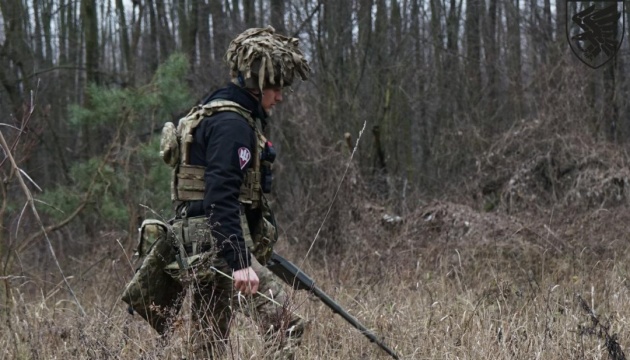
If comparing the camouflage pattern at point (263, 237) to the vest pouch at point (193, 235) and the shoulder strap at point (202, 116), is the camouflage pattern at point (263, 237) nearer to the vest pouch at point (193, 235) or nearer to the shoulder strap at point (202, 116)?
the vest pouch at point (193, 235)

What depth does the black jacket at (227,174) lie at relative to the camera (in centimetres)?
324

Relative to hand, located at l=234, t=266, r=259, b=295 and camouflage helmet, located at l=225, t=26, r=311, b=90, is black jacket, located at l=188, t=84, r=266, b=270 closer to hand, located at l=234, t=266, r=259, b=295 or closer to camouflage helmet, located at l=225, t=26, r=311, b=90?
hand, located at l=234, t=266, r=259, b=295

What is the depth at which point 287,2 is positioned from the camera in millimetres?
12242

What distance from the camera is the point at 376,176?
1132 centimetres

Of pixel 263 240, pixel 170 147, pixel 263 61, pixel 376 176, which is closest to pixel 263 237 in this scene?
pixel 263 240

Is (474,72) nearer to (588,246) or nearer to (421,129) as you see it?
(421,129)

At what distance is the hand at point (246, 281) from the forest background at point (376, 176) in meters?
0.25

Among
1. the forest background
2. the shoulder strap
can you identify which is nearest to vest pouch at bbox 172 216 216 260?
the forest background

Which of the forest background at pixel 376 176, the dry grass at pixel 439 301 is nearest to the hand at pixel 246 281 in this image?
the dry grass at pixel 439 301

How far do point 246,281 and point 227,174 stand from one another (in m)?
0.45

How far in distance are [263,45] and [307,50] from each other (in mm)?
9041

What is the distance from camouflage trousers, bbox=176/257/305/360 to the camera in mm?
3254

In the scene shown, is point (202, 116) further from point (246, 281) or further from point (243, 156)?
point (246, 281)

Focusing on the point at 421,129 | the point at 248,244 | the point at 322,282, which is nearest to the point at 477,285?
the point at 322,282
